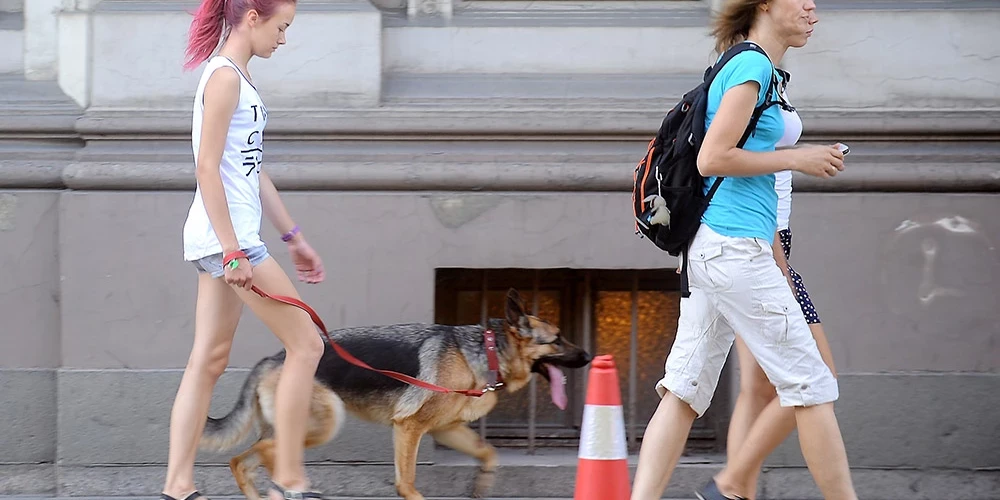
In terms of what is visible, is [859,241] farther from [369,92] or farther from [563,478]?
[369,92]

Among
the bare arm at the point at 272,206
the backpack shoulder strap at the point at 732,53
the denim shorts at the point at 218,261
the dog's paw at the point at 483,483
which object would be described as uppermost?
the backpack shoulder strap at the point at 732,53

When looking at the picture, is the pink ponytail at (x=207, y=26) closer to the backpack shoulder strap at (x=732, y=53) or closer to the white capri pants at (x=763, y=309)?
the backpack shoulder strap at (x=732, y=53)

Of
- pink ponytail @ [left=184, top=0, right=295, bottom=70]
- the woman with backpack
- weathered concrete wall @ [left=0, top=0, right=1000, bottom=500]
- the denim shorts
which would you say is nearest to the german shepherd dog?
weathered concrete wall @ [left=0, top=0, right=1000, bottom=500]

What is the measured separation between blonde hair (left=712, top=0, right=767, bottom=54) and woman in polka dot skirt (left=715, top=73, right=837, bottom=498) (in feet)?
0.72

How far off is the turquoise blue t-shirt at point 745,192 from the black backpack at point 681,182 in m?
0.03

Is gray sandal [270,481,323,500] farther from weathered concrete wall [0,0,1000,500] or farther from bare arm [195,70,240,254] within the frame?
weathered concrete wall [0,0,1000,500]

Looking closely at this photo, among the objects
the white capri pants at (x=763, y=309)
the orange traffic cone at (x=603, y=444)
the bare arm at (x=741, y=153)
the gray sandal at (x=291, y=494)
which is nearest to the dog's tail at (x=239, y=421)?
the gray sandal at (x=291, y=494)

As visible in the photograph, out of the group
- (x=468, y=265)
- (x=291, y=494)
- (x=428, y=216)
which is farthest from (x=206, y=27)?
(x=468, y=265)

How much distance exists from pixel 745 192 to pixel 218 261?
1.85 m

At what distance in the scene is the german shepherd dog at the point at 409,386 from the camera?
491 cm

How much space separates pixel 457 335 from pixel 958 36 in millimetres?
2920

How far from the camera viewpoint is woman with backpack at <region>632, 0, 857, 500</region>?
3.56m

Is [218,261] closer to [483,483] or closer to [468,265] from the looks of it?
[468,265]

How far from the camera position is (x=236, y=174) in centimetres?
405
